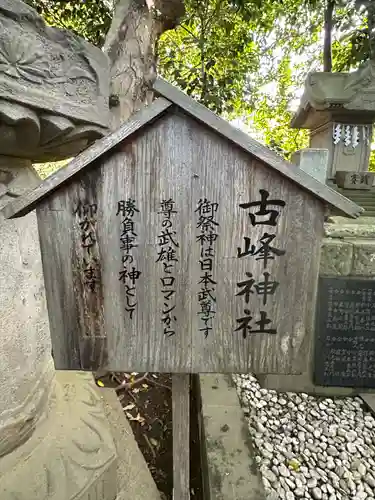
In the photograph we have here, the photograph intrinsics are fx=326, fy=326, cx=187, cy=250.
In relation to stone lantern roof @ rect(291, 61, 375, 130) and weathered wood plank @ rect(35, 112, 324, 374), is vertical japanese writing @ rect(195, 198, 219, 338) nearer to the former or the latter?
weathered wood plank @ rect(35, 112, 324, 374)

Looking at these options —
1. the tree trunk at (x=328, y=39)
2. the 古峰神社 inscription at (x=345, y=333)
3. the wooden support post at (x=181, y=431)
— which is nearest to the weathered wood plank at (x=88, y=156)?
the wooden support post at (x=181, y=431)

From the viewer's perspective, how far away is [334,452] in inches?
93.6

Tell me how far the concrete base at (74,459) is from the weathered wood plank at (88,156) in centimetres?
135

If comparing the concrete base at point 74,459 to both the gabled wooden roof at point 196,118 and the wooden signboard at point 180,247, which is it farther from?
the gabled wooden roof at point 196,118

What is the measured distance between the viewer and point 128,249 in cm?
117

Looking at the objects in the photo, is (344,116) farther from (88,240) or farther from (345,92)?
(88,240)

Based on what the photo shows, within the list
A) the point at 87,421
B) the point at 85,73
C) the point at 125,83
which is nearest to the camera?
the point at 85,73

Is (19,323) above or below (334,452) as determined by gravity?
above

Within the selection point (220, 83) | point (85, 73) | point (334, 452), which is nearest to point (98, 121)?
point (85, 73)

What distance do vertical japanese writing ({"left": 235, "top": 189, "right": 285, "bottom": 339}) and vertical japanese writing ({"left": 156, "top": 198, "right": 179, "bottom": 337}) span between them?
0.78 feet

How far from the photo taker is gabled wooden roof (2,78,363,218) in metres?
1.02

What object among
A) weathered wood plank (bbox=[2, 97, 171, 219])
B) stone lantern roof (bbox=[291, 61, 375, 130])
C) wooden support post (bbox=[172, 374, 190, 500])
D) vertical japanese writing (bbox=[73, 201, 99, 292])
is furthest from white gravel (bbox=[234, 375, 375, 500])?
stone lantern roof (bbox=[291, 61, 375, 130])

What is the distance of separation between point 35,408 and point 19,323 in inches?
19.3

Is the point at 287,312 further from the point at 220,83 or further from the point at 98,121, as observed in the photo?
the point at 220,83
